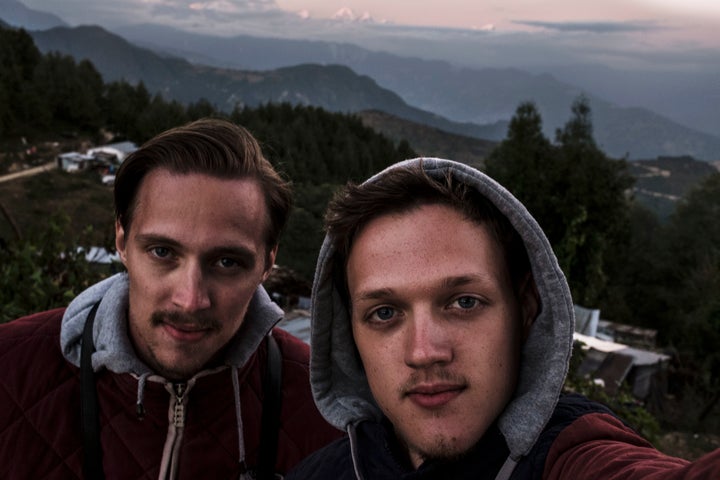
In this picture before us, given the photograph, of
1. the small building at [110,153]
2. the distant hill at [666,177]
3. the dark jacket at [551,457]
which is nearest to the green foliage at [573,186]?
the dark jacket at [551,457]

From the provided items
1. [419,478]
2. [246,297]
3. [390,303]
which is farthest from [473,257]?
[246,297]

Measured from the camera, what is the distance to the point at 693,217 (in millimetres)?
46656

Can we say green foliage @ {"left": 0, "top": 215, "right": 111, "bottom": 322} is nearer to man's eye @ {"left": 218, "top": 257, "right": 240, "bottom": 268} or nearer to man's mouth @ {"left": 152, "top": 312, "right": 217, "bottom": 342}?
man's mouth @ {"left": 152, "top": 312, "right": 217, "bottom": 342}

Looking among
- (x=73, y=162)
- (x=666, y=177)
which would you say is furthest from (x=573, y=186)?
(x=666, y=177)

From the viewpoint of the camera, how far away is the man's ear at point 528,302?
6.84ft

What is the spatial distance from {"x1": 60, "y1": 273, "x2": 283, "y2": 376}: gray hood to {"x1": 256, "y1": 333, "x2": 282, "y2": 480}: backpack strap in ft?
0.60

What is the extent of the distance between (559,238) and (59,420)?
36.5 meters

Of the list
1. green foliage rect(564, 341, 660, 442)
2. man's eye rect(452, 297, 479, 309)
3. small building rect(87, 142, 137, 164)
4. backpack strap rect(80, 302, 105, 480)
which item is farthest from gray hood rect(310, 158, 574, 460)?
small building rect(87, 142, 137, 164)

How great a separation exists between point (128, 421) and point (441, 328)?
1656 millimetres

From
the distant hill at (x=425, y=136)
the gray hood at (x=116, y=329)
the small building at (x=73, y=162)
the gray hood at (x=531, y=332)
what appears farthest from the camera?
the distant hill at (x=425, y=136)

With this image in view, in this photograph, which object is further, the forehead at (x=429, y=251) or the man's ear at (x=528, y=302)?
the man's ear at (x=528, y=302)

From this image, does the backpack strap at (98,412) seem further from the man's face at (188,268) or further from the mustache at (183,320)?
the mustache at (183,320)

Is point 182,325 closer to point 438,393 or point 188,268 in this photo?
point 188,268

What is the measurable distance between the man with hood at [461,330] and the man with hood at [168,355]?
2.83 ft
